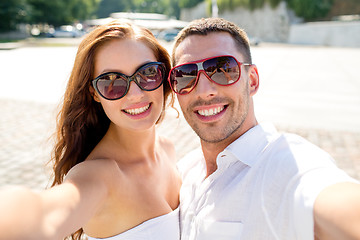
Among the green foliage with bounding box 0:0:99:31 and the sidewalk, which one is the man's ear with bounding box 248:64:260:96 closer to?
the sidewalk

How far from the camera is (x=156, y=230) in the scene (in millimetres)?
2055

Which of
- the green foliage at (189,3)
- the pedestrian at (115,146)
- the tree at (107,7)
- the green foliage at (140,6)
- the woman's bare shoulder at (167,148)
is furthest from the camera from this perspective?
the tree at (107,7)

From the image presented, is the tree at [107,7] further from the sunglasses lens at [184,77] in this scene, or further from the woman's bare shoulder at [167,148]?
the sunglasses lens at [184,77]

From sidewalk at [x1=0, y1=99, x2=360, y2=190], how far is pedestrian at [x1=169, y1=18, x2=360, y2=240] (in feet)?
Answer: 6.59

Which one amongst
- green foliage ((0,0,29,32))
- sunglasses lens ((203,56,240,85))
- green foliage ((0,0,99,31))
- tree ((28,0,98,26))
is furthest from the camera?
tree ((28,0,98,26))

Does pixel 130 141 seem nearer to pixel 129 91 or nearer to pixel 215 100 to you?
pixel 129 91

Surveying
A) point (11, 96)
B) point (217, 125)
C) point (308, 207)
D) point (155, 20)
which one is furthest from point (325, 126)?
point (155, 20)

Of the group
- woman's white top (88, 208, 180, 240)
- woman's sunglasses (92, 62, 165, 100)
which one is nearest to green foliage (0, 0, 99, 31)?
woman's sunglasses (92, 62, 165, 100)

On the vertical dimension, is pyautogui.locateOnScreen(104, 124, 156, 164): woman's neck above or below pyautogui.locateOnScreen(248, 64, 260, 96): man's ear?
below

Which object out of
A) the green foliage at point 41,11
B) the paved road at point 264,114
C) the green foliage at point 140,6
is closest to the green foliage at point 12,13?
the green foliage at point 41,11

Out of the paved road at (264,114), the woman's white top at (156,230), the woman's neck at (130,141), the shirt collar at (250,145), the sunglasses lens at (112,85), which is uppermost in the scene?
the sunglasses lens at (112,85)

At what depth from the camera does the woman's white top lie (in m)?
1.99

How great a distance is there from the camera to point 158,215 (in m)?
2.11

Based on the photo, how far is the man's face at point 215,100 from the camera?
2135 millimetres
